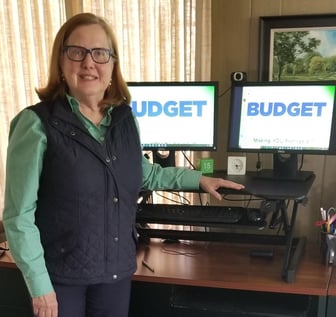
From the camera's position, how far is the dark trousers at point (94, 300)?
4.21 ft

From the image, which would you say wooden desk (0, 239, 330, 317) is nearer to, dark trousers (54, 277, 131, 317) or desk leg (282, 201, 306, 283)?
desk leg (282, 201, 306, 283)

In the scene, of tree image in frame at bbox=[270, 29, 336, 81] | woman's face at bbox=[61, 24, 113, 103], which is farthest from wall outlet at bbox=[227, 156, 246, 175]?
woman's face at bbox=[61, 24, 113, 103]

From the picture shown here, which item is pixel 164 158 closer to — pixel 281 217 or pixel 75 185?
pixel 281 217

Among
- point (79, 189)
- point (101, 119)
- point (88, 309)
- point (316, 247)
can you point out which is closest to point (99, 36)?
point (101, 119)

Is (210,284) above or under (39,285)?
under

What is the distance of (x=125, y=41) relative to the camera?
2.22 m

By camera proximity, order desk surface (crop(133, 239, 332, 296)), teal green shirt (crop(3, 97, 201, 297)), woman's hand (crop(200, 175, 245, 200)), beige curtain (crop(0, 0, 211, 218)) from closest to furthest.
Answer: teal green shirt (crop(3, 97, 201, 297)), desk surface (crop(133, 239, 332, 296)), woman's hand (crop(200, 175, 245, 200)), beige curtain (crop(0, 0, 211, 218))

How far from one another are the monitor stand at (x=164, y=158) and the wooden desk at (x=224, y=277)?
38cm

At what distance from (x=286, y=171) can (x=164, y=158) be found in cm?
55

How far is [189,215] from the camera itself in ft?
5.80

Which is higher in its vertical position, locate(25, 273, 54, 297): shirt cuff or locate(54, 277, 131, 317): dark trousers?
locate(25, 273, 54, 297): shirt cuff

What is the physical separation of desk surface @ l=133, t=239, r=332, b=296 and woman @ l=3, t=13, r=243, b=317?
0.32 meters

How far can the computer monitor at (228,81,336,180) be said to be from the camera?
70.4 inches

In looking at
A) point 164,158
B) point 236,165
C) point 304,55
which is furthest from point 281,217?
point 304,55
